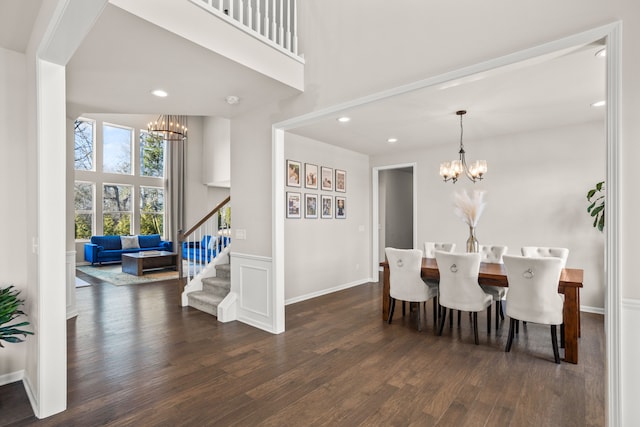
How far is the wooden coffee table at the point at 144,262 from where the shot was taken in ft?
23.8

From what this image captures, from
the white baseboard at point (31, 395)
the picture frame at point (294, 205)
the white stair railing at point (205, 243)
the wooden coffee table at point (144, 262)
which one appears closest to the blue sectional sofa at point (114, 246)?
the white stair railing at point (205, 243)

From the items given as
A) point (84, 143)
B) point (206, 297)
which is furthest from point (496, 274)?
point (84, 143)

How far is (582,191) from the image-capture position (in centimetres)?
455

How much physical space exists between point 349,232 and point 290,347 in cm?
317

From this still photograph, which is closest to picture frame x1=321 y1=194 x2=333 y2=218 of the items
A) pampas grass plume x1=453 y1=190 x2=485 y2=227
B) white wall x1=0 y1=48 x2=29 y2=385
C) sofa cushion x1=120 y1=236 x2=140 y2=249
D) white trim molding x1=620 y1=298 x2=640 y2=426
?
pampas grass plume x1=453 y1=190 x2=485 y2=227

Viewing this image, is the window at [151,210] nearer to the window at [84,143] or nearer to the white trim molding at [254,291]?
the window at [84,143]

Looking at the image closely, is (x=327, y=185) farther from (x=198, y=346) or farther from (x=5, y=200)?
(x=5, y=200)

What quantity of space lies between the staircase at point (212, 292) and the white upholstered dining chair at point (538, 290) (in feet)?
11.4

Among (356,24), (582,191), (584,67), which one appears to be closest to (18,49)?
(356,24)

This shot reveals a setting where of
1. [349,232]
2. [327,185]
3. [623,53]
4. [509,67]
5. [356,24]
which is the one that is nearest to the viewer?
[623,53]

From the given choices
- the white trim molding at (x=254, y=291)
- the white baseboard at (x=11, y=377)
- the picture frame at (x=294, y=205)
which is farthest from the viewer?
the picture frame at (x=294, y=205)

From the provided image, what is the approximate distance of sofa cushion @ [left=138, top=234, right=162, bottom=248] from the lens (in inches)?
373

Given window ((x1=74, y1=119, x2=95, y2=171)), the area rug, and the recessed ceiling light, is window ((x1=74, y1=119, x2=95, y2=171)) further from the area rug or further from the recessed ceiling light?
the recessed ceiling light

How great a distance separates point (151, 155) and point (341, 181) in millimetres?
7387
